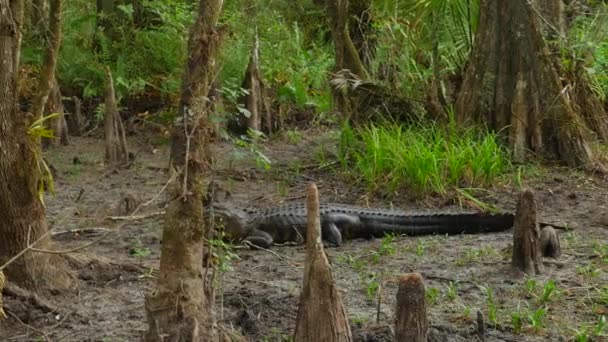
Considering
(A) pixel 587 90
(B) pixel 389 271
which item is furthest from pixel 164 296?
(A) pixel 587 90

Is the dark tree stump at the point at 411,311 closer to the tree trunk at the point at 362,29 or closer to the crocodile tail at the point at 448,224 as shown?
the crocodile tail at the point at 448,224

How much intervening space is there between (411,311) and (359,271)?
1.94 m

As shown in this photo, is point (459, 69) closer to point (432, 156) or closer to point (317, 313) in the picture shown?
point (432, 156)

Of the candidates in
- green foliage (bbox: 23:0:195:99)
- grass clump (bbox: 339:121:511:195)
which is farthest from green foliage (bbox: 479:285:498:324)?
green foliage (bbox: 23:0:195:99)

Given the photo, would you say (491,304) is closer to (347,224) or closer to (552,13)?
(347,224)

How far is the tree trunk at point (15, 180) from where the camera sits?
15.2ft

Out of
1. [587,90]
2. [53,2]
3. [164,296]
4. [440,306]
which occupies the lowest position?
[440,306]

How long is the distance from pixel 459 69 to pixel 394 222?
10.8 ft

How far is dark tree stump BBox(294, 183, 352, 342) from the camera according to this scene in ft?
12.4

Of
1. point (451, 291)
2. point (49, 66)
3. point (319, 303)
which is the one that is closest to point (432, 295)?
point (451, 291)

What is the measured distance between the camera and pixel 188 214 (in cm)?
391

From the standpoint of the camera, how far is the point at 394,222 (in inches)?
269

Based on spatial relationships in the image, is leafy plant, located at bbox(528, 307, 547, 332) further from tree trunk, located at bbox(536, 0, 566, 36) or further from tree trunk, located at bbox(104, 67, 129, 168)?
tree trunk, located at bbox(104, 67, 129, 168)

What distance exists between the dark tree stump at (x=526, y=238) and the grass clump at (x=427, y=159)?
222 cm
